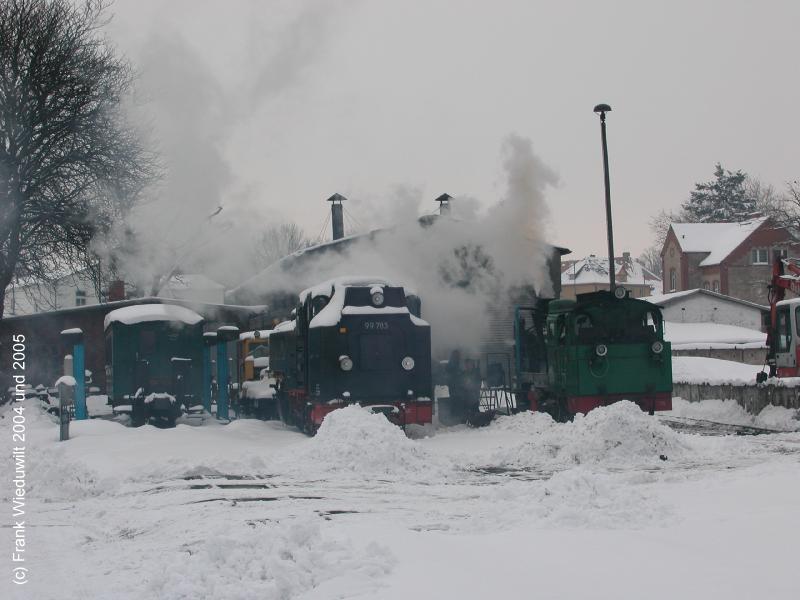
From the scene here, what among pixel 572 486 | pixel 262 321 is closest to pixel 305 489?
pixel 572 486

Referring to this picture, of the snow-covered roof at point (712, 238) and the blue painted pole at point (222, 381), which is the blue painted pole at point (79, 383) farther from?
the snow-covered roof at point (712, 238)

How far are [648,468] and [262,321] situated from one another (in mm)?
22036

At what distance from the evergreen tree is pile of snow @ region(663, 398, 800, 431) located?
6523 cm

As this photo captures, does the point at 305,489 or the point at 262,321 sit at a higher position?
the point at 262,321

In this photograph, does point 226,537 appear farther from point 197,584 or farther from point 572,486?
point 572,486

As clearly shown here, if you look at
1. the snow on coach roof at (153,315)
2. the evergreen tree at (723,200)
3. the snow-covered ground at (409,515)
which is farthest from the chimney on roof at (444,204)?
the evergreen tree at (723,200)

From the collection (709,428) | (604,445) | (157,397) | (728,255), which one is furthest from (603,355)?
(728,255)

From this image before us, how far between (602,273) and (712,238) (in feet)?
102

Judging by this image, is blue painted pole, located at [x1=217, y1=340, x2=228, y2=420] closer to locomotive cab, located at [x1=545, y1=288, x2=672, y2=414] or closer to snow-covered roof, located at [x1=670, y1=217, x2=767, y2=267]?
locomotive cab, located at [x1=545, y1=288, x2=672, y2=414]

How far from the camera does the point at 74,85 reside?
79.6ft

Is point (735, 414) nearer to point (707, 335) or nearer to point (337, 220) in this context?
point (337, 220)

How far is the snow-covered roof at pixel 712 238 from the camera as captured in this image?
66000 millimetres

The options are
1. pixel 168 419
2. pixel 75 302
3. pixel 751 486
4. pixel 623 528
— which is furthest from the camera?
pixel 75 302

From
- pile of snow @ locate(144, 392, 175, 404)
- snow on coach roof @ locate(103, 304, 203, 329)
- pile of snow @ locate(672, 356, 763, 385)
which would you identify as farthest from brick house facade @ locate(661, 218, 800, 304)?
pile of snow @ locate(144, 392, 175, 404)
